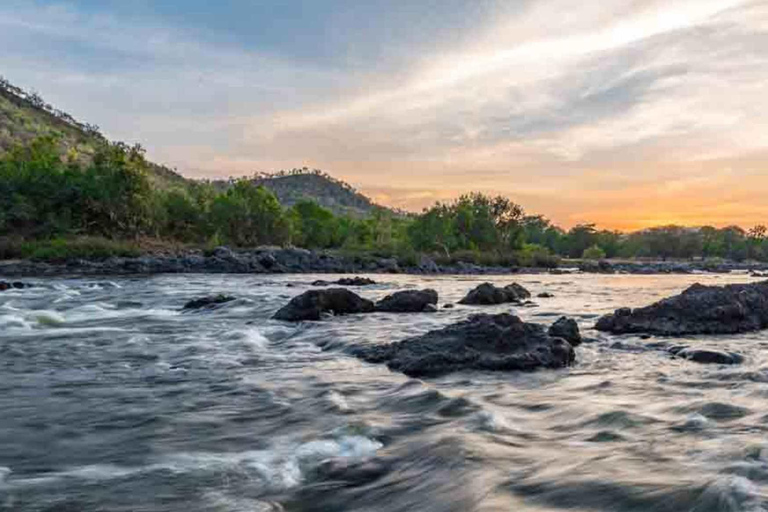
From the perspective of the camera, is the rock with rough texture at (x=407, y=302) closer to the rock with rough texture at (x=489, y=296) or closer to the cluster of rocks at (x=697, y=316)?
the rock with rough texture at (x=489, y=296)

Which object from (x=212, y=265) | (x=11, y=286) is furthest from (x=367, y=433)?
(x=212, y=265)

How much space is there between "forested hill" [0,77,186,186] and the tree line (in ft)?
28.3

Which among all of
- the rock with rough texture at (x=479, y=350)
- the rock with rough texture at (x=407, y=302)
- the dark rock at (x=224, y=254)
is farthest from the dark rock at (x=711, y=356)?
the dark rock at (x=224, y=254)

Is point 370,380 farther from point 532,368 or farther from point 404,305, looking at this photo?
point 404,305

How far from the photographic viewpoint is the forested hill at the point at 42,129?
104 meters

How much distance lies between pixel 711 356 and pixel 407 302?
8.84 metres

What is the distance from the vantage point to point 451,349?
894 cm

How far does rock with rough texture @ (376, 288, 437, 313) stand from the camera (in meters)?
16.6

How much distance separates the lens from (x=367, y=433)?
19.0 ft

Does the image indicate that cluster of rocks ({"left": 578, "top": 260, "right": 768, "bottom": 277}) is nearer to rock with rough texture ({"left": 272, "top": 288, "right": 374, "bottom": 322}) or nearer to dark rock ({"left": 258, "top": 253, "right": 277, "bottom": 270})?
dark rock ({"left": 258, "top": 253, "right": 277, "bottom": 270})

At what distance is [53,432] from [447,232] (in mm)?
84066

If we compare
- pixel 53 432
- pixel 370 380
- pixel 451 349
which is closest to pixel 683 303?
pixel 451 349

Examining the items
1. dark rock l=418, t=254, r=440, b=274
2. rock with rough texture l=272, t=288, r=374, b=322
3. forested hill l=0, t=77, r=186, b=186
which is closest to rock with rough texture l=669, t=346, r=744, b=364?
rock with rough texture l=272, t=288, r=374, b=322

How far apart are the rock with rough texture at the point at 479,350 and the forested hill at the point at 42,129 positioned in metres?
95.1
